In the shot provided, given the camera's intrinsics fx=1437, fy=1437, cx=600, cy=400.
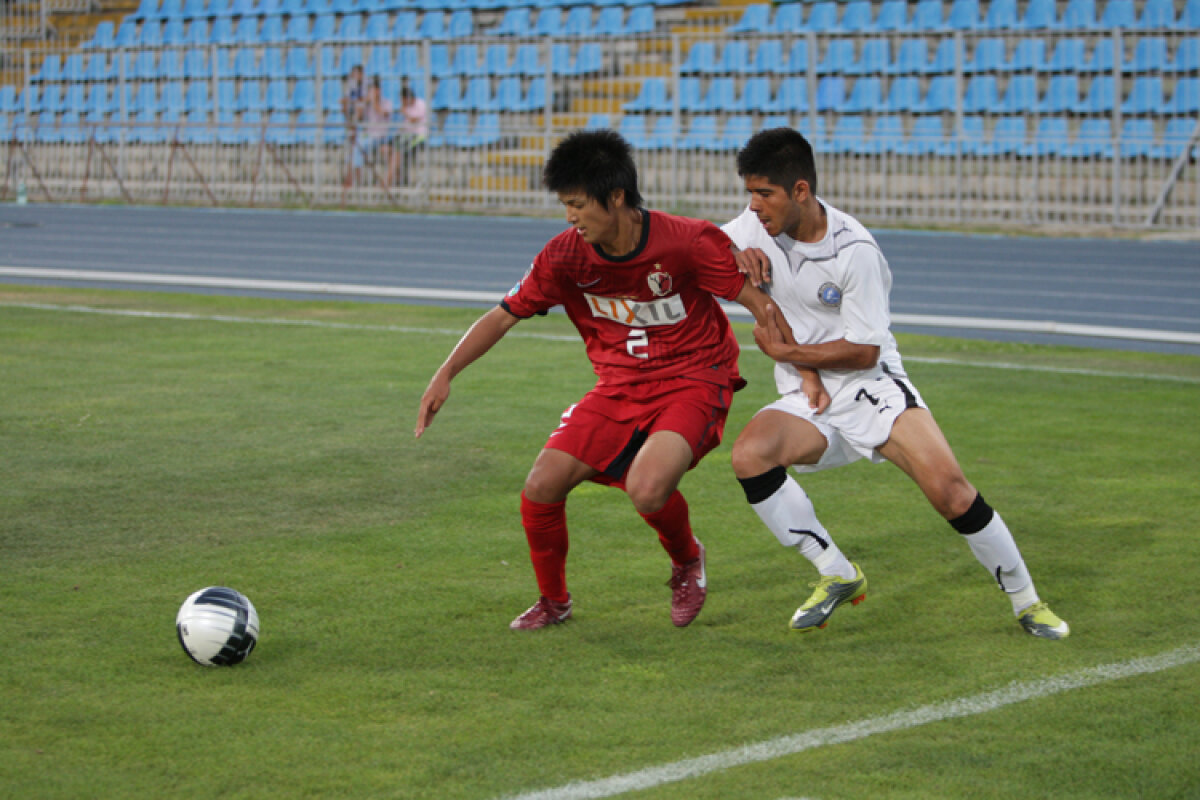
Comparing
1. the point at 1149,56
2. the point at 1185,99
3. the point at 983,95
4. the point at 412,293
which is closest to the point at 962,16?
the point at 983,95

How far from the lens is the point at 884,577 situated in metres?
5.28

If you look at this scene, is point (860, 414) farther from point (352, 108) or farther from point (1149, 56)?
point (352, 108)

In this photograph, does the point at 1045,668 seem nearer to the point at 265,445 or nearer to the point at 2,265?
the point at 265,445

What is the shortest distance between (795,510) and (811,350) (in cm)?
53

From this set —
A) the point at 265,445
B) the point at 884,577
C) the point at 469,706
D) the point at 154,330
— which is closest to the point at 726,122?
the point at 154,330

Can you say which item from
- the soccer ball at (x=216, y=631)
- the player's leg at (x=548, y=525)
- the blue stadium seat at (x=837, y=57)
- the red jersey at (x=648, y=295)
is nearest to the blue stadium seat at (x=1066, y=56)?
the blue stadium seat at (x=837, y=57)

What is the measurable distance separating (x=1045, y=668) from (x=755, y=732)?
105cm

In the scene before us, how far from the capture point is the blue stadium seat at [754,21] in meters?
22.9

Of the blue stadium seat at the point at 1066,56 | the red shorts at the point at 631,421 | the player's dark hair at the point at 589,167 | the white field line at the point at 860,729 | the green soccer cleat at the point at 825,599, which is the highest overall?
the blue stadium seat at the point at 1066,56

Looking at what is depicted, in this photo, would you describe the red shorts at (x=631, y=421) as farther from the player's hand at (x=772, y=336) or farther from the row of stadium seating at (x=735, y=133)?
the row of stadium seating at (x=735, y=133)

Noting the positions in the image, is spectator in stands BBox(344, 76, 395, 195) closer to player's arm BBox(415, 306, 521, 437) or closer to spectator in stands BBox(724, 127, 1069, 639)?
player's arm BBox(415, 306, 521, 437)

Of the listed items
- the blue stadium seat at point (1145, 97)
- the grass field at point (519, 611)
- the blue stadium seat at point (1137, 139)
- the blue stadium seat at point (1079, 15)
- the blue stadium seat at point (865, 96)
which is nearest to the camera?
the grass field at point (519, 611)

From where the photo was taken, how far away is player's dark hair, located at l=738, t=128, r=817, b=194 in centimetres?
458

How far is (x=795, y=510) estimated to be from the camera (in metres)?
4.71
